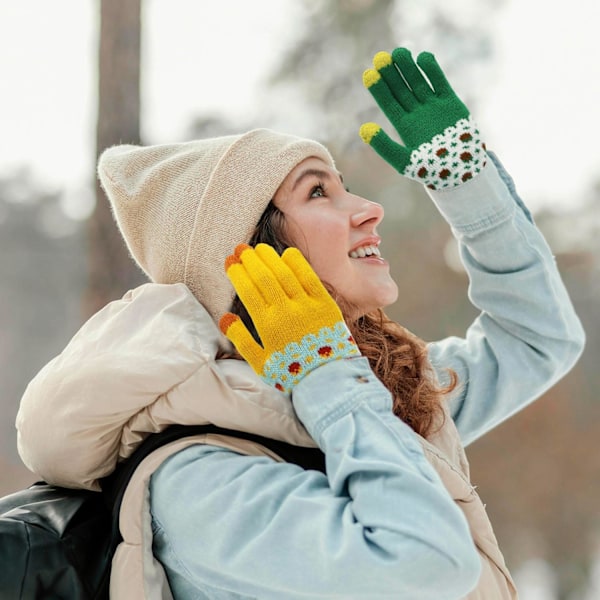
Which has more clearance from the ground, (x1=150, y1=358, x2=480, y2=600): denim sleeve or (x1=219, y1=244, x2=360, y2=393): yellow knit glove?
(x1=219, y1=244, x2=360, y2=393): yellow knit glove

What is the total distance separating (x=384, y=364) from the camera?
145cm

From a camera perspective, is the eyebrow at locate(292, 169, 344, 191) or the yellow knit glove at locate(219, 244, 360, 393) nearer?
the yellow knit glove at locate(219, 244, 360, 393)

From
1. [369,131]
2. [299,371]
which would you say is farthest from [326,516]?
[369,131]

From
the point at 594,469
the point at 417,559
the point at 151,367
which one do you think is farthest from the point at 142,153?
the point at 594,469

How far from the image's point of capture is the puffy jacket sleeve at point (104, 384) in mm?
1128

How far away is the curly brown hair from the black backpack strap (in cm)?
20

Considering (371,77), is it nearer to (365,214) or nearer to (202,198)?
(365,214)

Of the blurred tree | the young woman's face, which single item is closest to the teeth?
the young woman's face

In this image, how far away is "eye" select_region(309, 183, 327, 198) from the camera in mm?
1442

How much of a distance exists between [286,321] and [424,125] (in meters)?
0.52

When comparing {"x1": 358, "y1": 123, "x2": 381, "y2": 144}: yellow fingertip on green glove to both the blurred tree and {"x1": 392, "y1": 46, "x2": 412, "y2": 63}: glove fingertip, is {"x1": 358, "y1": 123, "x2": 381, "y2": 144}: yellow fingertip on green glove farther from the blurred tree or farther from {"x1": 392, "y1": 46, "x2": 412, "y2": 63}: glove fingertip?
the blurred tree

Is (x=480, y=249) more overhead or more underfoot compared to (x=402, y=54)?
more underfoot

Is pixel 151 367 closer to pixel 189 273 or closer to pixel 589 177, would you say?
pixel 189 273

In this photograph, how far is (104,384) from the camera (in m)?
1.12
